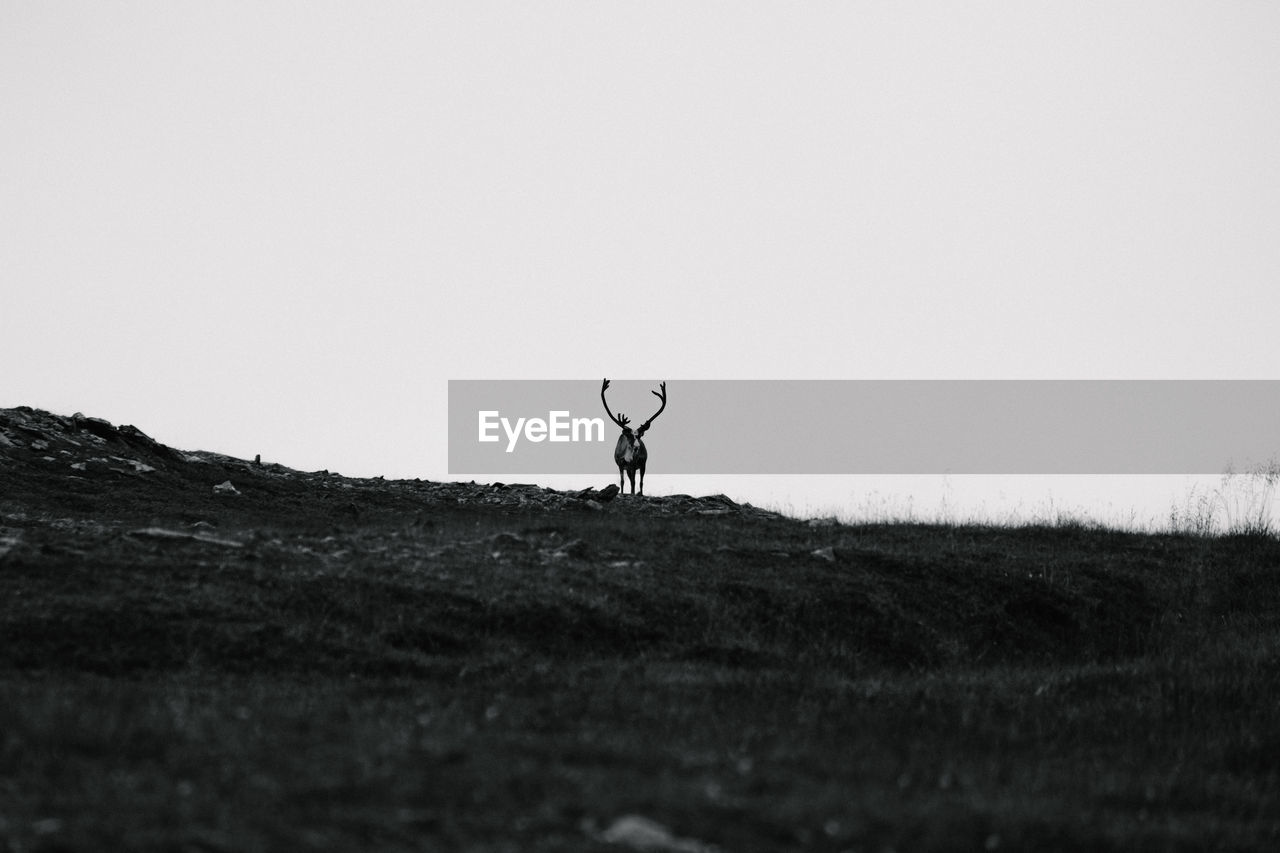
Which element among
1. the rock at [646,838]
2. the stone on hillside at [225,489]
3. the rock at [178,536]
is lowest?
the rock at [646,838]

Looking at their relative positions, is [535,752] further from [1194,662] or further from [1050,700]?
[1194,662]

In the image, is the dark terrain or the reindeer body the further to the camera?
the reindeer body

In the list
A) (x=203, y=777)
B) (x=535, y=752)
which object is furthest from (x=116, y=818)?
(x=535, y=752)

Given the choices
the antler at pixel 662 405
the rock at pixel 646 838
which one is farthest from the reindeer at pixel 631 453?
the rock at pixel 646 838

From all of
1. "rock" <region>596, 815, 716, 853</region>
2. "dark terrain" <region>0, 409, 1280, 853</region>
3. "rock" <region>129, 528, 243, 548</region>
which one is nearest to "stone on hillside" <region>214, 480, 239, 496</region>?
"dark terrain" <region>0, 409, 1280, 853</region>

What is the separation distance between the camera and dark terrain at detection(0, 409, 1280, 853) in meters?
7.18

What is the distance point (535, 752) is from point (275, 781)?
1909mm

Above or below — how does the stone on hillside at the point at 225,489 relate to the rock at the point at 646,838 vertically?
above

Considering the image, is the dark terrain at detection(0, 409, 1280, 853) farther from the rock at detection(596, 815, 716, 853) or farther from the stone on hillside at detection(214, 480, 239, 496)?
the stone on hillside at detection(214, 480, 239, 496)

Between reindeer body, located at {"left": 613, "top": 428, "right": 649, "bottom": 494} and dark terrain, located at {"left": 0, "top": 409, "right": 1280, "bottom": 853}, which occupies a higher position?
reindeer body, located at {"left": 613, "top": 428, "right": 649, "bottom": 494}

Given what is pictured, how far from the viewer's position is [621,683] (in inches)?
470

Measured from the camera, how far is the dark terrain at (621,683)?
23.6ft

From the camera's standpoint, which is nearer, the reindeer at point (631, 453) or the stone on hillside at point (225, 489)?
the stone on hillside at point (225, 489)

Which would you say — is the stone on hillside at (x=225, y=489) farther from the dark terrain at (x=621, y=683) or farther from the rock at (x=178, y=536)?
the rock at (x=178, y=536)
